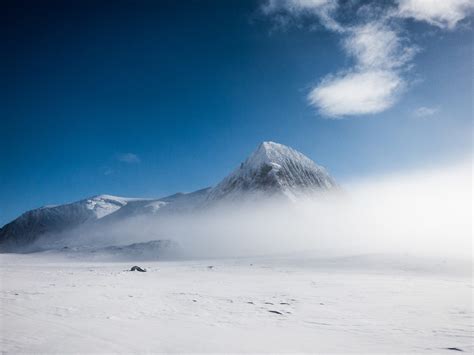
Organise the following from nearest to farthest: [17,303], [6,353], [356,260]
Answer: [6,353]
[17,303]
[356,260]

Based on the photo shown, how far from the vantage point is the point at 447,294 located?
15438mm

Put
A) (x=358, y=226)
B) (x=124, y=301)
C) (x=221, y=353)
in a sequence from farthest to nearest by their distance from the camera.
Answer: (x=358, y=226) < (x=124, y=301) < (x=221, y=353)

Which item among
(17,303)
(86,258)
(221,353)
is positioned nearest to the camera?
(221,353)

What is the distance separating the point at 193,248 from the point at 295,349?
102m

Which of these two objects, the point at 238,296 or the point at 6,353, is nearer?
the point at 6,353

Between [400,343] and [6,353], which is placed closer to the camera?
[6,353]

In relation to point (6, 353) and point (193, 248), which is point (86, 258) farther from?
point (6, 353)

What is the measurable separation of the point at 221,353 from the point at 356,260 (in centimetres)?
3793

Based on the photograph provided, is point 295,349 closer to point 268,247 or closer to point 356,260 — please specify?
point 356,260

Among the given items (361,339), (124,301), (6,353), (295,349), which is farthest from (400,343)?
(124,301)

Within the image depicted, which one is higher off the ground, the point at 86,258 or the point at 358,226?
the point at 358,226

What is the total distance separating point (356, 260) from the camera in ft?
134

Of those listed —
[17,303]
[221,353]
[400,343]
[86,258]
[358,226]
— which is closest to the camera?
[221,353]

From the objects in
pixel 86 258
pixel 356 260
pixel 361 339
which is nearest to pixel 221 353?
pixel 361 339
